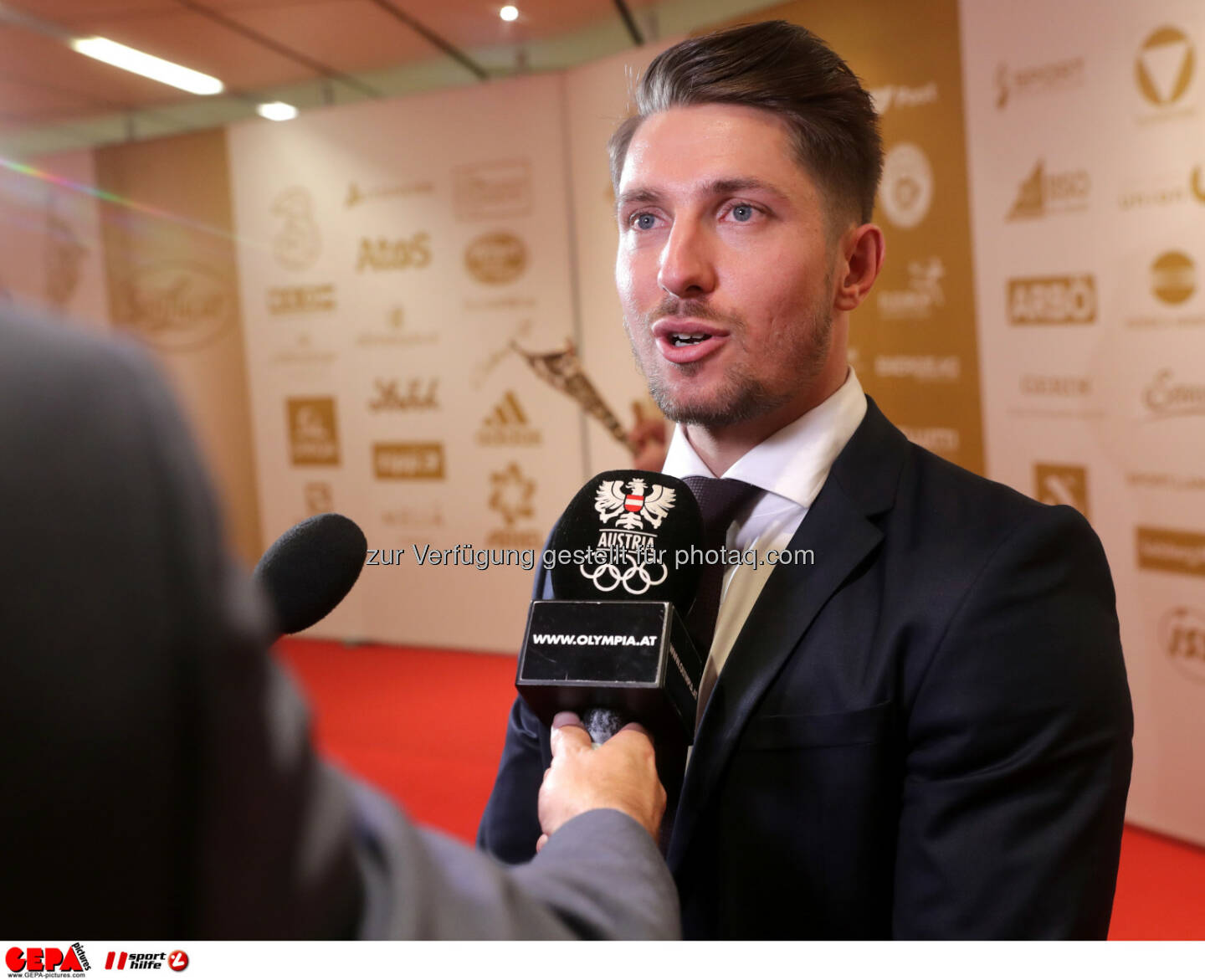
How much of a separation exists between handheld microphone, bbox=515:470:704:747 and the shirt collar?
128 mm

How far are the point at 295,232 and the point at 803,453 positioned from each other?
16.8ft

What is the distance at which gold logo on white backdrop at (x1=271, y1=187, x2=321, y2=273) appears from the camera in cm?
573

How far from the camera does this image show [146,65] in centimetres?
541

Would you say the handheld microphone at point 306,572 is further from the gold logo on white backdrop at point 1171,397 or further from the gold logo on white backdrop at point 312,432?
the gold logo on white backdrop at point 312,432

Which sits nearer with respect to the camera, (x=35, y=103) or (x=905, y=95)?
(x=905, y=95)

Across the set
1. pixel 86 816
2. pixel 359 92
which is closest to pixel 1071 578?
pixel 86 816

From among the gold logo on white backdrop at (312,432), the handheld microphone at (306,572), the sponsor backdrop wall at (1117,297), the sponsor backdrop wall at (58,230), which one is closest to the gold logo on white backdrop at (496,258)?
the gold logo on white backdrop at (312,432)

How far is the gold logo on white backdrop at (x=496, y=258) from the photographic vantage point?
5207 mm

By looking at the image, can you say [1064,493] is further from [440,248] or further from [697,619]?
[440,248]

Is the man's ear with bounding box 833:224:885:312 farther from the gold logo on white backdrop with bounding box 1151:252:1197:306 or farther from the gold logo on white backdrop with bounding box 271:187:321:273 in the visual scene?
the gold logo on white backdrop with bounding box 271:187:321:273

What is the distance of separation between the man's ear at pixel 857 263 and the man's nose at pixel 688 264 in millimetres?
199

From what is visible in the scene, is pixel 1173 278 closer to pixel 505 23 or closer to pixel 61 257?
pixel 505 23

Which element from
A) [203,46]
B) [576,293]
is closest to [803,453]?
[576,293]

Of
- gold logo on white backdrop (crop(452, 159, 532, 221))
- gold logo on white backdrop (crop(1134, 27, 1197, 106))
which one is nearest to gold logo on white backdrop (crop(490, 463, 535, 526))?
gold logo on white backdrop (crop(452, 159, 532, 221))
